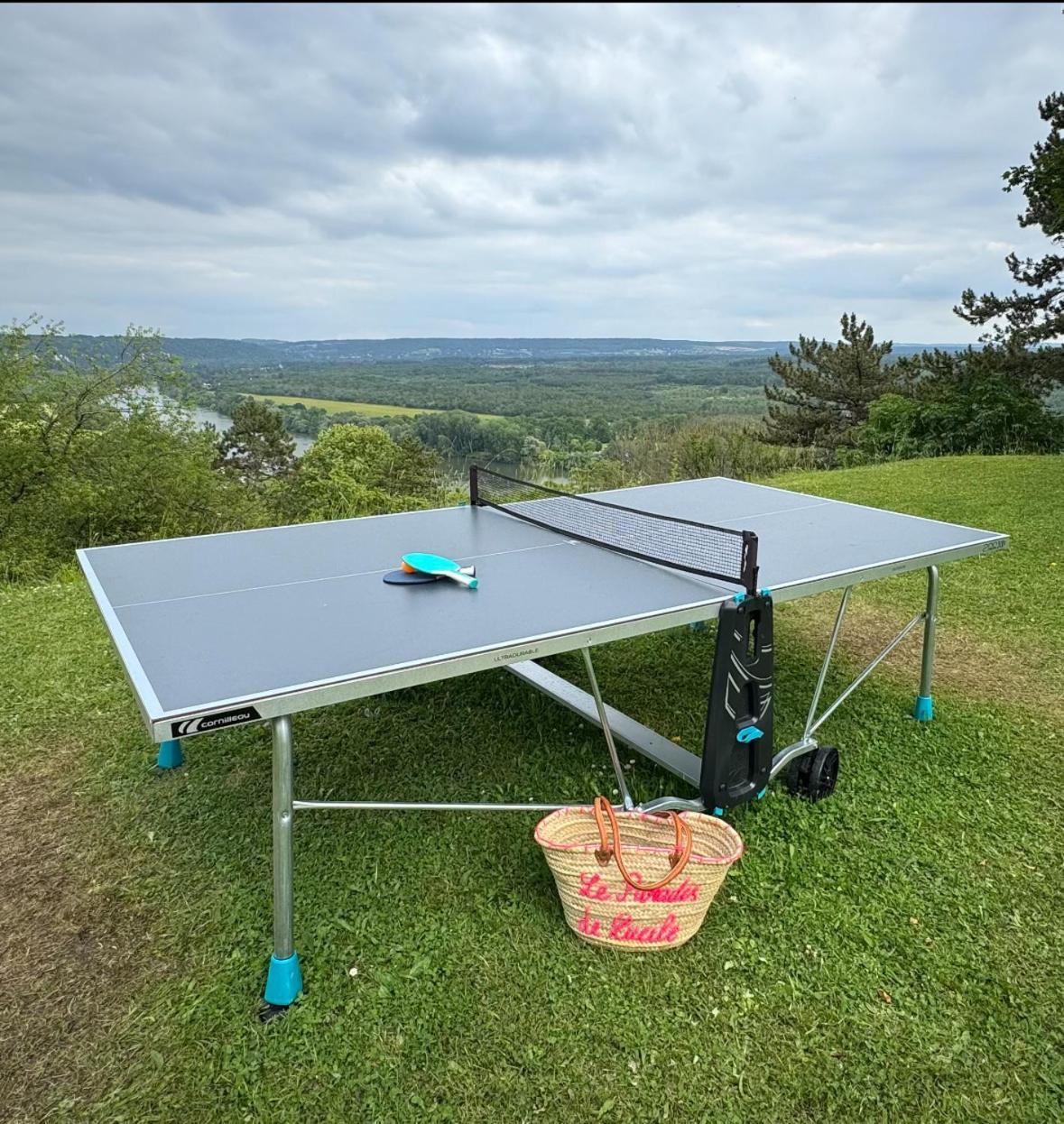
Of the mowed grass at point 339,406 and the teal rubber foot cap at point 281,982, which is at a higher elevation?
the mowed grass at point 339,406

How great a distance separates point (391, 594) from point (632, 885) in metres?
1.10

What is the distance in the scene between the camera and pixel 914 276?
442 inches

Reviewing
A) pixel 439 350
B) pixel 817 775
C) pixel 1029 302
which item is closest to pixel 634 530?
pixel 817 775

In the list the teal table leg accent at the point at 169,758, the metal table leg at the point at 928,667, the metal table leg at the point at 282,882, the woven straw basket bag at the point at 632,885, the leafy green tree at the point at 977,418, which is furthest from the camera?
the leafy green tree at the point at 977,418

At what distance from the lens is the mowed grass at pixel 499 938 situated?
1868 mm

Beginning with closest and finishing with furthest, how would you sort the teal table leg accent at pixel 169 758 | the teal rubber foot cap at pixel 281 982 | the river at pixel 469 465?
the teal rubber foot cap at pixel 281 982
the teal table leg accent at pixel 169 758
the river at pixel 469 465

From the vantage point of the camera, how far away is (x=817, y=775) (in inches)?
115

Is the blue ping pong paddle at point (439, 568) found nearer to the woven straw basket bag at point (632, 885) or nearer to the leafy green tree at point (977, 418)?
the woven straw basket bag at point (632, 885)

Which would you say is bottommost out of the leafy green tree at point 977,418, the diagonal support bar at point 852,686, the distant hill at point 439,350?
the diagonal support bar at point 852,686

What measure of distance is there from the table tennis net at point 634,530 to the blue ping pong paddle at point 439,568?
2.26ft

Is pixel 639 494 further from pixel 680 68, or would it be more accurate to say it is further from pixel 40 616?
pixel 40 616

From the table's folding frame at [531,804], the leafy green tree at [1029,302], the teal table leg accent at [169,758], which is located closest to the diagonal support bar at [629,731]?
the table's folding frame at [531,804]

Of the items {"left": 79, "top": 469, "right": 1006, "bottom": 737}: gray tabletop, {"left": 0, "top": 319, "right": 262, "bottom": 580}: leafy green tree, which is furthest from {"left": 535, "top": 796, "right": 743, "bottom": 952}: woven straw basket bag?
{"left": 0, "top": 319, "right": 262, "bottom": 580}: leafy green tree

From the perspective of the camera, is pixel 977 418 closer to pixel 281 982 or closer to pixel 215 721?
pixel 281 982
